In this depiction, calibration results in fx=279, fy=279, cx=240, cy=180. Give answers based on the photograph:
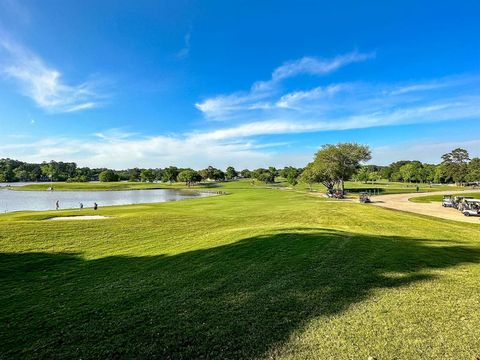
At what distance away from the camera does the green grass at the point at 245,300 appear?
526cm

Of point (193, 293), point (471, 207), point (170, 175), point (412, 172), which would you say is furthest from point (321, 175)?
point (170, 175)

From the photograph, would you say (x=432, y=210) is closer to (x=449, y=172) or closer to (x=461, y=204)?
(x=461, y=204)

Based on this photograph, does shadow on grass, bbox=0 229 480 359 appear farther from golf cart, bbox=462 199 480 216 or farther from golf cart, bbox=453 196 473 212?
golf cart, bbox=453 196 473 212

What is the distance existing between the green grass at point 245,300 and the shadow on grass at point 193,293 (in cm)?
3

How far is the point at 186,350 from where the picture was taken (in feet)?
16.9

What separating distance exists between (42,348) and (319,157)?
263ft

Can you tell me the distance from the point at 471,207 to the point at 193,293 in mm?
43219

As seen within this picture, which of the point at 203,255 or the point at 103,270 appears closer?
the point at 103,270

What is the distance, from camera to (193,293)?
7.92 metres

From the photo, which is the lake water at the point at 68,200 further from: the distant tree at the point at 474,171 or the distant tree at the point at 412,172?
the distant tree at the point at 412,172

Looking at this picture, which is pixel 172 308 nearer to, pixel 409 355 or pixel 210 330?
pixel 210 330

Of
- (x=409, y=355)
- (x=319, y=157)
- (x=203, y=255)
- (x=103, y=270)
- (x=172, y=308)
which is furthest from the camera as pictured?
(x=319, y=157)

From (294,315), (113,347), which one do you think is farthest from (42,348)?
(294,315)

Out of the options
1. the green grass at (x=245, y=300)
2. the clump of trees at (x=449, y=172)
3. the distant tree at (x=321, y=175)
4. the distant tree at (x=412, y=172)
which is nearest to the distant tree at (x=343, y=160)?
the distant tree at (x=321, y=175)
